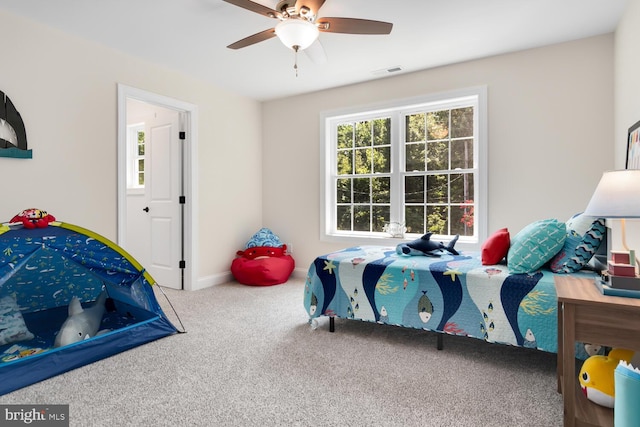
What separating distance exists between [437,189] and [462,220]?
0.43m

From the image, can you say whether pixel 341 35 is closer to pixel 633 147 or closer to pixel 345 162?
pixel 345 162

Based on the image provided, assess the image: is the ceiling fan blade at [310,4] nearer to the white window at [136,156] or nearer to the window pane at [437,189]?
the window pane at [437,189]

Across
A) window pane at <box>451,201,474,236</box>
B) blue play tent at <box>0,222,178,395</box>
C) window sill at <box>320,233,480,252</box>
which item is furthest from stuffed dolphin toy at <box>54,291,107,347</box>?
window pane at <box>451,201,474,236</box>

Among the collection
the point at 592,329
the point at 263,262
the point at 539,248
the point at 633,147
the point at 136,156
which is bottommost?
the point at 263,262

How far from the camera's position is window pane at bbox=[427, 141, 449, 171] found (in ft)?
13.1

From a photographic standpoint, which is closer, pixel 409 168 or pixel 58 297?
pixel 58 297

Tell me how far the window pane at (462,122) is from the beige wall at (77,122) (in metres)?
2.76

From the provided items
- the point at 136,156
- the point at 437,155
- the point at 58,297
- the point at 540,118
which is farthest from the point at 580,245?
the point at 136,156

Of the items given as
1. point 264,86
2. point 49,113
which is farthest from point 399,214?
point 49,113

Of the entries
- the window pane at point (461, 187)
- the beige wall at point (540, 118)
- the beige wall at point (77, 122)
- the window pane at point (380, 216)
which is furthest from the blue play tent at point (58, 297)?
the beige wall at point (540, 118)

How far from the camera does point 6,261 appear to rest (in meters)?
2.16

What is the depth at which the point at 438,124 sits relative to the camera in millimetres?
4039

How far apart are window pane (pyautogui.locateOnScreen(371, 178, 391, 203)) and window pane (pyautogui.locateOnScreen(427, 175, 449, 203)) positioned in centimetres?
47

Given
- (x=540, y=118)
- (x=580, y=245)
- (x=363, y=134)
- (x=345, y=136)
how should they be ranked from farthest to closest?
(x=345, y=136) → (x=363, y=134) → (x=540, y=118) → (x=580, y=245)
